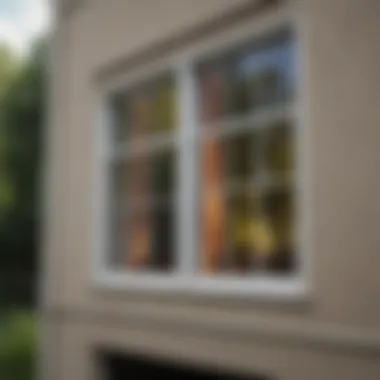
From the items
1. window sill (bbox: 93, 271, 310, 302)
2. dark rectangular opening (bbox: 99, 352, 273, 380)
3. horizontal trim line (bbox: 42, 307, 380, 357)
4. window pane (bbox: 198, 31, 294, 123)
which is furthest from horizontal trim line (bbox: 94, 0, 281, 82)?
dark rectangular opening (bbox: 99, 352, 273, 380)

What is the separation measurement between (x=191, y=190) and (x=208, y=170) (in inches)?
7.6

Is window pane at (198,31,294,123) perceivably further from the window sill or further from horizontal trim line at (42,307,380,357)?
horizontal trim line at (42,307,380,357)

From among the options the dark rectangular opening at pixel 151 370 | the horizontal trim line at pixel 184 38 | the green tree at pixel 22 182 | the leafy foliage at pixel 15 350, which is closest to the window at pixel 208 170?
the horizontal trim line at pixel 184 38

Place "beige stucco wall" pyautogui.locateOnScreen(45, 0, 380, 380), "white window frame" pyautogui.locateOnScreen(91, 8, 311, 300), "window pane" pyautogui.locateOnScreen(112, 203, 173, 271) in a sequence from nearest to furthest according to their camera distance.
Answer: "beige stucco wall" pyautogui.locateOnScreen(45, 0, 380, 380)
"white window frame" pyautogui.locateOnScreen(91, 8, 311, 300)
"window pane" pyautogui.locateOnScreen(112, 203, 173, 271)

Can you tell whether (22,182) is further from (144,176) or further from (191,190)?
(191,190)

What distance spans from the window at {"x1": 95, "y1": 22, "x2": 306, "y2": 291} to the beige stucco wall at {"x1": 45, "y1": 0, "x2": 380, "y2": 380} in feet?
0.71

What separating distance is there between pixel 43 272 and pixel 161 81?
220 cm

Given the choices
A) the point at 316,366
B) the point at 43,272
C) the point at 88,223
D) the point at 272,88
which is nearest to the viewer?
the point at 316,366

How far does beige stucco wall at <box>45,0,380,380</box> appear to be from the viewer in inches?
166

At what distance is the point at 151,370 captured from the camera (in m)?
6.29

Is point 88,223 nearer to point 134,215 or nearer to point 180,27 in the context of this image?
point 134,215

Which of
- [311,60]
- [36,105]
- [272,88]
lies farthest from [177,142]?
[36,105]

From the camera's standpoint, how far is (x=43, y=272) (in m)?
7.39

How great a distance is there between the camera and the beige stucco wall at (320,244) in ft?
13.8
